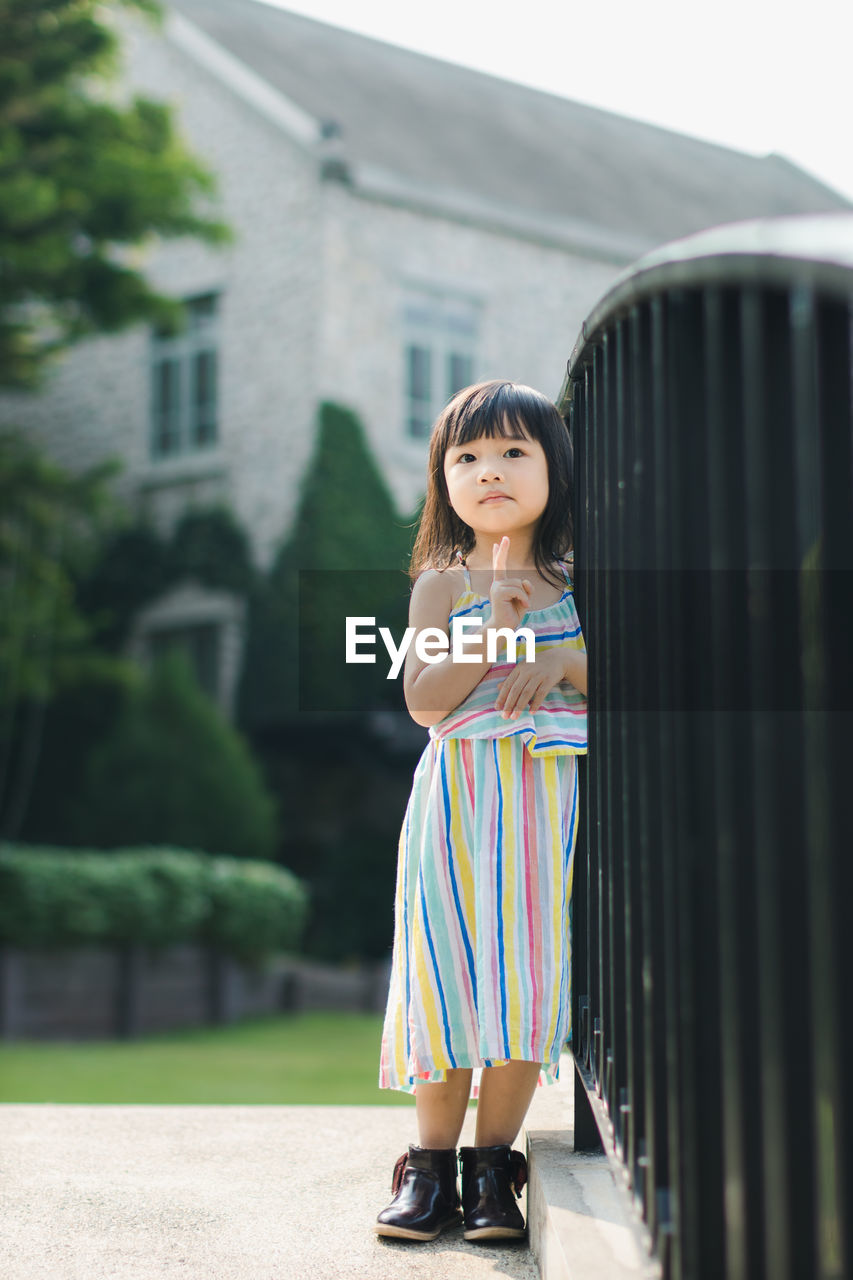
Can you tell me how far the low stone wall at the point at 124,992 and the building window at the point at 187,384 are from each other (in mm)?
6734

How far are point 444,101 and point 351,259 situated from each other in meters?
5.20

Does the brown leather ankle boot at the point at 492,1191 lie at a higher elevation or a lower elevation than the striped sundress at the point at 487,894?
lower

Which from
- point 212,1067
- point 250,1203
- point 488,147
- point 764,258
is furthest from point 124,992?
point 488,147

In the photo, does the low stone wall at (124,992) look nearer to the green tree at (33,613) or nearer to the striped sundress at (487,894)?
the green tree at (33,613)

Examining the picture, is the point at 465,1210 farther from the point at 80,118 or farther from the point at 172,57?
the point at 172,57

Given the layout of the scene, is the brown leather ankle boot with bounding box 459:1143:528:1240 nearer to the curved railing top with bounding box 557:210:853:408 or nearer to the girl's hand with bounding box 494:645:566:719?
the girl's hand with bounding box 494:645:566:719

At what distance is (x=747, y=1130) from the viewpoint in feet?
4.19

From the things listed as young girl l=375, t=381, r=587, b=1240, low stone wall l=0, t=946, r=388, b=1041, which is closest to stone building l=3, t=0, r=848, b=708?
low stone wall l=0, t=946, r=388, b=1041

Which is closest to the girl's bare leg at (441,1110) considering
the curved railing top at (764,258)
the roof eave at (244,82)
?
the curved railing top at (764,258)

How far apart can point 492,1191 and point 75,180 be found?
33.0 ft

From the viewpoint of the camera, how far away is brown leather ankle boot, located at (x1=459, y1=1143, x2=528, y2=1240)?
7.29ft

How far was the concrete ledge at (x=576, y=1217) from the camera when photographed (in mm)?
1722

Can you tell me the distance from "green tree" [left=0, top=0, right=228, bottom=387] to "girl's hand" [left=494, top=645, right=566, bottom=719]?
8.67 meters

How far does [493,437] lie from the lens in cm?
253
